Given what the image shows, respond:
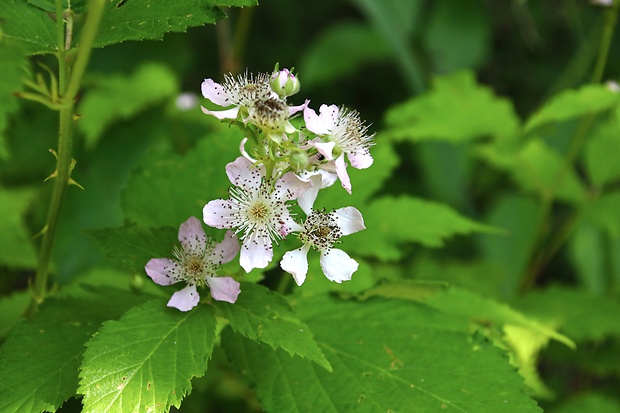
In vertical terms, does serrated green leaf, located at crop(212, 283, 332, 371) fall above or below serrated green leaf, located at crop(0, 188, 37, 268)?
below

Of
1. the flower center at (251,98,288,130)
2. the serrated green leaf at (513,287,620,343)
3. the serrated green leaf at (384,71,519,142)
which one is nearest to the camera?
the flower center at (251,98,288,130)

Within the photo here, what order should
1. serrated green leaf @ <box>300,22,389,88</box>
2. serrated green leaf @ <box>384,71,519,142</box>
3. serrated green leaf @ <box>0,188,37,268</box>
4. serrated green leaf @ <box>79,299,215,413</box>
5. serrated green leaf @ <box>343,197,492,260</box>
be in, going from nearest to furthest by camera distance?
serrated green leaf @ <box>79,299,215,413</box>
serrated green leaf @ <box>343,197,492,260</box>
serrated green leaf @ <box>0,188,37,268</box>
serrated green leaf @ <box>384,71,519,142</box>
serrated green leaf @ <box>300,22,389,88</box>

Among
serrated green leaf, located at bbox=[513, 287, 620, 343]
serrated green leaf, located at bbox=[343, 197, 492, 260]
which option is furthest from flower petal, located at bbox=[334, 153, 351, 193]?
serrated green leaf, located at bbox=[513, 287, 620, 343]

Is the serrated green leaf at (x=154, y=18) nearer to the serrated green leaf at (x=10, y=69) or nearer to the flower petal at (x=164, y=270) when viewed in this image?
the serrated green leaf at (x=10, y=69)

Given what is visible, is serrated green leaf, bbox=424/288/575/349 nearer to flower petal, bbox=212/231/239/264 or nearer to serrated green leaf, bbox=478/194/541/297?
flower petal, bbox=212/231/239/264

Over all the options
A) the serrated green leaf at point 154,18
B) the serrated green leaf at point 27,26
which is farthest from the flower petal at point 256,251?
the serrated green leaf at point 27,26

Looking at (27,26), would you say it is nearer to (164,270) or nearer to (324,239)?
(164,270)

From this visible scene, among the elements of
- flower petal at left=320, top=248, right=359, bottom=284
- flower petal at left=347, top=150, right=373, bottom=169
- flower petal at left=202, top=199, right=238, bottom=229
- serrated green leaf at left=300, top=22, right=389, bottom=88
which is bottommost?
flower petal at left=320, top=248, right=359, bottom=284
